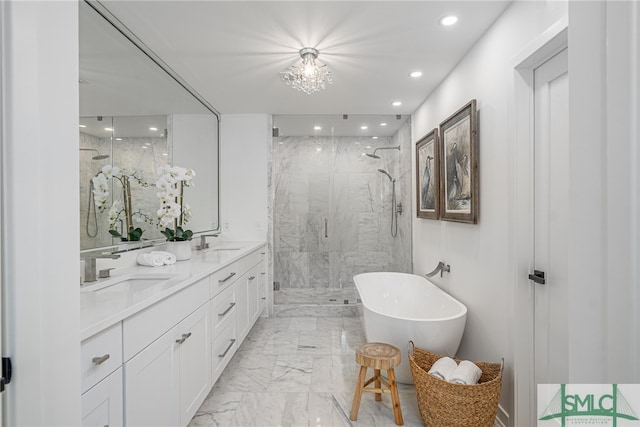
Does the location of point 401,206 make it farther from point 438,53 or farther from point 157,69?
point 157,69

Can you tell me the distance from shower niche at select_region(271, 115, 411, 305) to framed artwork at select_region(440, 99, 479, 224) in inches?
48.8

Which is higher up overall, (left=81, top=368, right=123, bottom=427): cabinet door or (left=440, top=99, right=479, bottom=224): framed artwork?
(left=440, top=99, right=479, bottom=224): framed artwork

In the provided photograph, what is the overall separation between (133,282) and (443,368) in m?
1.90

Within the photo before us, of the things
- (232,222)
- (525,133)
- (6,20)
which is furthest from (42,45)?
(232,222)

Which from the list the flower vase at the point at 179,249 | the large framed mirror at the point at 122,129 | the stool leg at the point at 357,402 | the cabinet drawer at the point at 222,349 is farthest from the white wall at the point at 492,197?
the large framed mirror at the point at 122,129

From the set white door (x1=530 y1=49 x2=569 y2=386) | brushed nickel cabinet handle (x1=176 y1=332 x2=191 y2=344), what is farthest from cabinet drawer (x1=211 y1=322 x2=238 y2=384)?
white door (x1=530 y1=49 x2=569 y2=386)

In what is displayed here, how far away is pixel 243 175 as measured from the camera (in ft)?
13.0

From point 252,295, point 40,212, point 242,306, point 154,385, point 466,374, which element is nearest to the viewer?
point 40,212

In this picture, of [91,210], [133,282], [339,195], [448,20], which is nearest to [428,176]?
[339,195]

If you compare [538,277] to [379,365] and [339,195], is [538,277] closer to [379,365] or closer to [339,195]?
[379,365]

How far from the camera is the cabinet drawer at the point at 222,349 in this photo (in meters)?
2.09

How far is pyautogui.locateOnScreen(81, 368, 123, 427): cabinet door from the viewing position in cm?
104

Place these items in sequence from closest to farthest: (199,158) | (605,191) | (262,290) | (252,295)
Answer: (605,191)
(252,295)
(199,158)
(262,290)

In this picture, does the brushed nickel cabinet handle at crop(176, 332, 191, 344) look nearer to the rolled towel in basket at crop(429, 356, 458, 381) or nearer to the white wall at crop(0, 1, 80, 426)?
the white wall at crop(0, 1, 80, 426)
